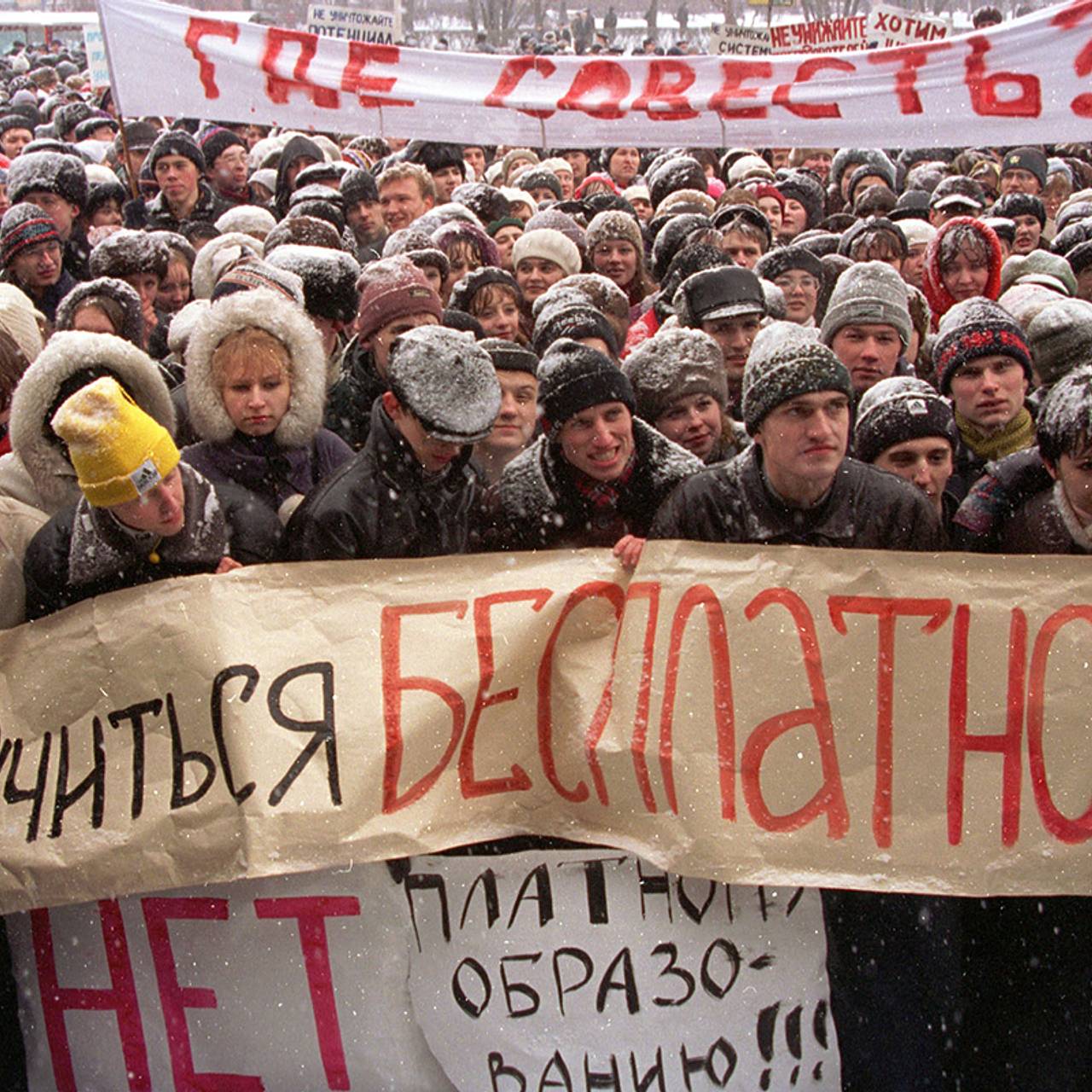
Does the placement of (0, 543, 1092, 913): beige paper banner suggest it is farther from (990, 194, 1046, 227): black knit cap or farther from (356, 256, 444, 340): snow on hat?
(990, 194, 1046, 227): black knit cap

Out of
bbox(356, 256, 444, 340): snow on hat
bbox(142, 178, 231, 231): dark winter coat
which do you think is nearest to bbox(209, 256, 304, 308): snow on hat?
bbox(356, 256, 444, 340): snow on hat

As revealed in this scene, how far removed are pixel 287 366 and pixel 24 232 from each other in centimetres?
333

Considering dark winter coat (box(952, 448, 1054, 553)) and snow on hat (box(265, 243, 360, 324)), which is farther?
snow on hat (box(265, 243, 360, 324))

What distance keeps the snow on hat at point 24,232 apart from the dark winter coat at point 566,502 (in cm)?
385

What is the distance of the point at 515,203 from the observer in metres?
8.73

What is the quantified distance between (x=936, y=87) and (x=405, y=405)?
13.5ft

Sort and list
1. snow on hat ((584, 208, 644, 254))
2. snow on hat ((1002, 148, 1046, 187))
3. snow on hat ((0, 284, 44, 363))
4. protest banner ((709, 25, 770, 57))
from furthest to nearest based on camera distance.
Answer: protest banner ((709, 25, 770, 57))
snow on hat ((1002, 148, 1046, 187))
snow on hat ((584, 208, 644, 254))
snow on hat ((0, 284, 44, 363))

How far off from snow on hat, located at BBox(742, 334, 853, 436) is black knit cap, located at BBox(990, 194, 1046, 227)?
5.83m

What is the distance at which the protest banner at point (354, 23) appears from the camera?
35.6 ft

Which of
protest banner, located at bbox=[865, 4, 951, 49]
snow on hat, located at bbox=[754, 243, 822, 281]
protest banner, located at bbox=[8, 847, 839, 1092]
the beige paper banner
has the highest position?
protest banner, located at bbox=[865, 4, 951, 49]

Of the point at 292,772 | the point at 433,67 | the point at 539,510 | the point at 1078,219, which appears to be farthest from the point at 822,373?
the point at 1078,219

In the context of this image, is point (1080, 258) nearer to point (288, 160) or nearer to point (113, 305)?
point (113, 305)

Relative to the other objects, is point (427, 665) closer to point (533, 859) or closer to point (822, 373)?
A: point (533, 859)

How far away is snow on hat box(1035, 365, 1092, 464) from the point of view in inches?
110
